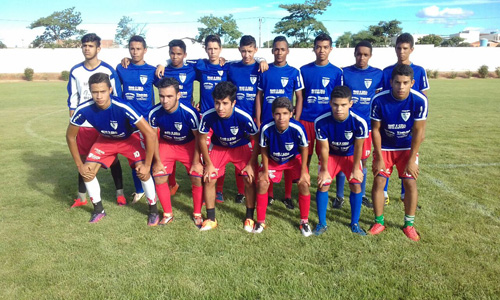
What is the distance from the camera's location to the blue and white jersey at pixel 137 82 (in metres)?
4.54

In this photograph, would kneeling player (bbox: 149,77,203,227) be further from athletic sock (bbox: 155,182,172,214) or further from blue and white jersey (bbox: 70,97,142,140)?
blue and white jersey (bbox: 70,97,142,140)

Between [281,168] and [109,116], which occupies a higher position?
[109,116]

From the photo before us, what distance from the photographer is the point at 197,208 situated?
155 inches

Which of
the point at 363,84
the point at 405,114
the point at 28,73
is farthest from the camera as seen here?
the point at 28,73

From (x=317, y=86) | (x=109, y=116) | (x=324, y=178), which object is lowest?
(x=324, y=178)

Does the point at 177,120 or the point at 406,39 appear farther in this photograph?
the point at 406,39

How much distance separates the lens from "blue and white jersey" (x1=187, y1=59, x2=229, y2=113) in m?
4.57

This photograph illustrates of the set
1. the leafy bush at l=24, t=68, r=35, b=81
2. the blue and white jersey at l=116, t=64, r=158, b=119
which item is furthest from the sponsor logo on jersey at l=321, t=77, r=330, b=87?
the leafy bush at l=24, t=68, r=35, b=81

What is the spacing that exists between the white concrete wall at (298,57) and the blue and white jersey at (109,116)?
98.9 ft

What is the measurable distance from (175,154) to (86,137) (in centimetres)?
124

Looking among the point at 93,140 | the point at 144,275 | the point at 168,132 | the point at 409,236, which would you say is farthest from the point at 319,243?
the point at 93,140

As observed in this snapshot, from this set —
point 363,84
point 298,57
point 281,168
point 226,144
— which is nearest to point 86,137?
point 226,144

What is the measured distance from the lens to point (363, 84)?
13.8 feet

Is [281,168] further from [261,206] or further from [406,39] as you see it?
[406,39]
